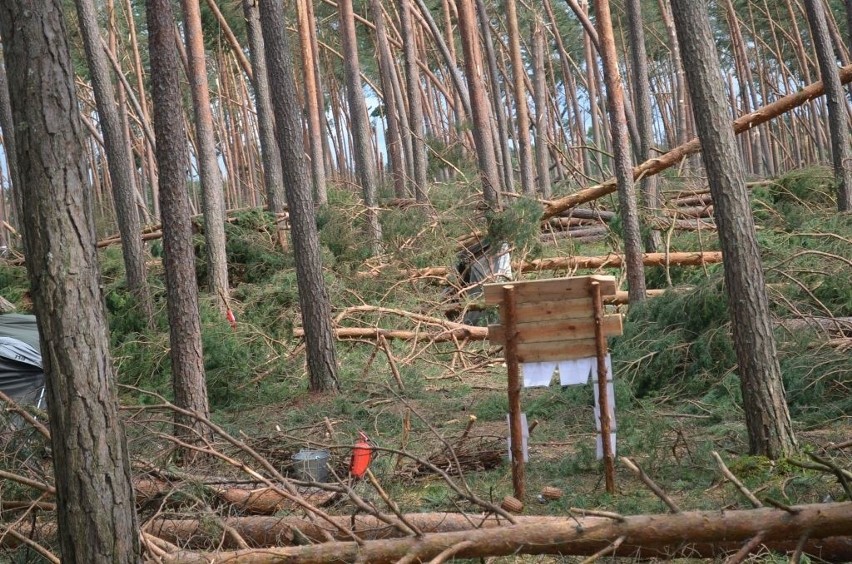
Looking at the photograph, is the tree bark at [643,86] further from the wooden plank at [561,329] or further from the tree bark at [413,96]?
the wooden plank at [561,329]

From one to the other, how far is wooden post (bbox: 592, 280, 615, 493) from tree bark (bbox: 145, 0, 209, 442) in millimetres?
3760

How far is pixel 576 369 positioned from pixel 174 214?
4122 millimetres

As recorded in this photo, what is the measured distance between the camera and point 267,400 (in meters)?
10.8

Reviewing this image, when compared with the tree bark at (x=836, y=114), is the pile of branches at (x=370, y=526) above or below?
below

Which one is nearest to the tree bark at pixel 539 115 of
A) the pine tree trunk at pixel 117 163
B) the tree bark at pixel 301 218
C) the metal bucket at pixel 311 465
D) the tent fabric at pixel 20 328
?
the pine tree trunk at pixel 117 163

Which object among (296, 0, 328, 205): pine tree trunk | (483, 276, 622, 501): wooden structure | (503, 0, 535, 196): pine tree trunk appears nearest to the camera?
(483, 276, 622, 501): wooden structure

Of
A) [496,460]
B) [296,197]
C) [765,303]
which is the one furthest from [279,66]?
[765,303]

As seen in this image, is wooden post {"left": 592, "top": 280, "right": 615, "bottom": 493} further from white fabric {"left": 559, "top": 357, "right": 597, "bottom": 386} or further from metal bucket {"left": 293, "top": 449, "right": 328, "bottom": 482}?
metal bucket {"left": 293, "top": 449, "right": 328, "bottom": 482}

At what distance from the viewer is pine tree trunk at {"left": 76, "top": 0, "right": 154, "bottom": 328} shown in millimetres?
12914

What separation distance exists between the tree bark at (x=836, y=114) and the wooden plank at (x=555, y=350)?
25.4 ft

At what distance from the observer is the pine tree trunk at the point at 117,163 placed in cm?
1291

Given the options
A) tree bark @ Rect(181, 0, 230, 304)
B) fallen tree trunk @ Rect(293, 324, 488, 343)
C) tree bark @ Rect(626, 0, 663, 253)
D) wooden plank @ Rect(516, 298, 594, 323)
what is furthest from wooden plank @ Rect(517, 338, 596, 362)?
tree bark @ Rect(626, 0, 663, 253)

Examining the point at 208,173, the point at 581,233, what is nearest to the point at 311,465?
the point at 208,173

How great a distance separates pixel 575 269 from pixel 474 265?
1560 millimetres
